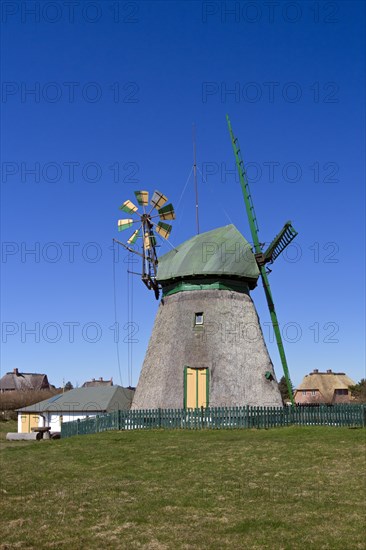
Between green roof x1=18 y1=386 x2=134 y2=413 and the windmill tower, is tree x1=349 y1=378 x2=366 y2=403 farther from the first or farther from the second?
the windmill tower

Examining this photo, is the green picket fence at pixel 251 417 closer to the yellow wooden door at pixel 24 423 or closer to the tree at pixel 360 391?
the yellow wooden door at pixel 24 423

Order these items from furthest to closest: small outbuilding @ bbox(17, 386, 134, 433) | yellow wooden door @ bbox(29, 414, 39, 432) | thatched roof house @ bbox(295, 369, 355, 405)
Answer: thatched roof house @ bbox(295, 369, 355, 405) < yellow wooden door @ bbox(29, 414, 39, 432) < small outbuilding @ bbox(17, 386, 134, 433)

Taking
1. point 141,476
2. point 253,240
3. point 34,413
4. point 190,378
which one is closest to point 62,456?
point 141,476

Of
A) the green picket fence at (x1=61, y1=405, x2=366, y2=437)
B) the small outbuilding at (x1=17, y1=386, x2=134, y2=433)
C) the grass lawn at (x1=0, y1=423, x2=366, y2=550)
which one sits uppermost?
the green picket fence at (x1=61, y1=405, x2=366, y2=437)

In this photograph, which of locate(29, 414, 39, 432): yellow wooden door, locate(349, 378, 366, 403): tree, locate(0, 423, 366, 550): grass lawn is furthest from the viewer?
locate(349, 378, 366, 403): tree

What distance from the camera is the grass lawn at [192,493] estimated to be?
10.0m

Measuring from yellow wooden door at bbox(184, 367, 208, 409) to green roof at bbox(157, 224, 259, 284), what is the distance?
189 inches

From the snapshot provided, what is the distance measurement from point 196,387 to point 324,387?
5292 centimetres

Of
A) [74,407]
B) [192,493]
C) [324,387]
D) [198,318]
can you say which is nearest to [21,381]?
[324,387]

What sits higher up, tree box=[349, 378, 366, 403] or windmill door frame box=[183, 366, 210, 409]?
windmill door frame box=[183, 366, 210, 409]

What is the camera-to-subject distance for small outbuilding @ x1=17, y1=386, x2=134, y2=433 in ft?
142

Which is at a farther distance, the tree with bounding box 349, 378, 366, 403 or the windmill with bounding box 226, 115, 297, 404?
the tree with bounding box 349, 378, 366, 403

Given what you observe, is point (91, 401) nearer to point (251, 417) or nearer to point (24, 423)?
point (24, 423)

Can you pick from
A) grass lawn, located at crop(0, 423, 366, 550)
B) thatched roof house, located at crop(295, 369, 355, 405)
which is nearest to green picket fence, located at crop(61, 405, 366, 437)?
grass lawn, located at crop(0, 423, 366, 550)
